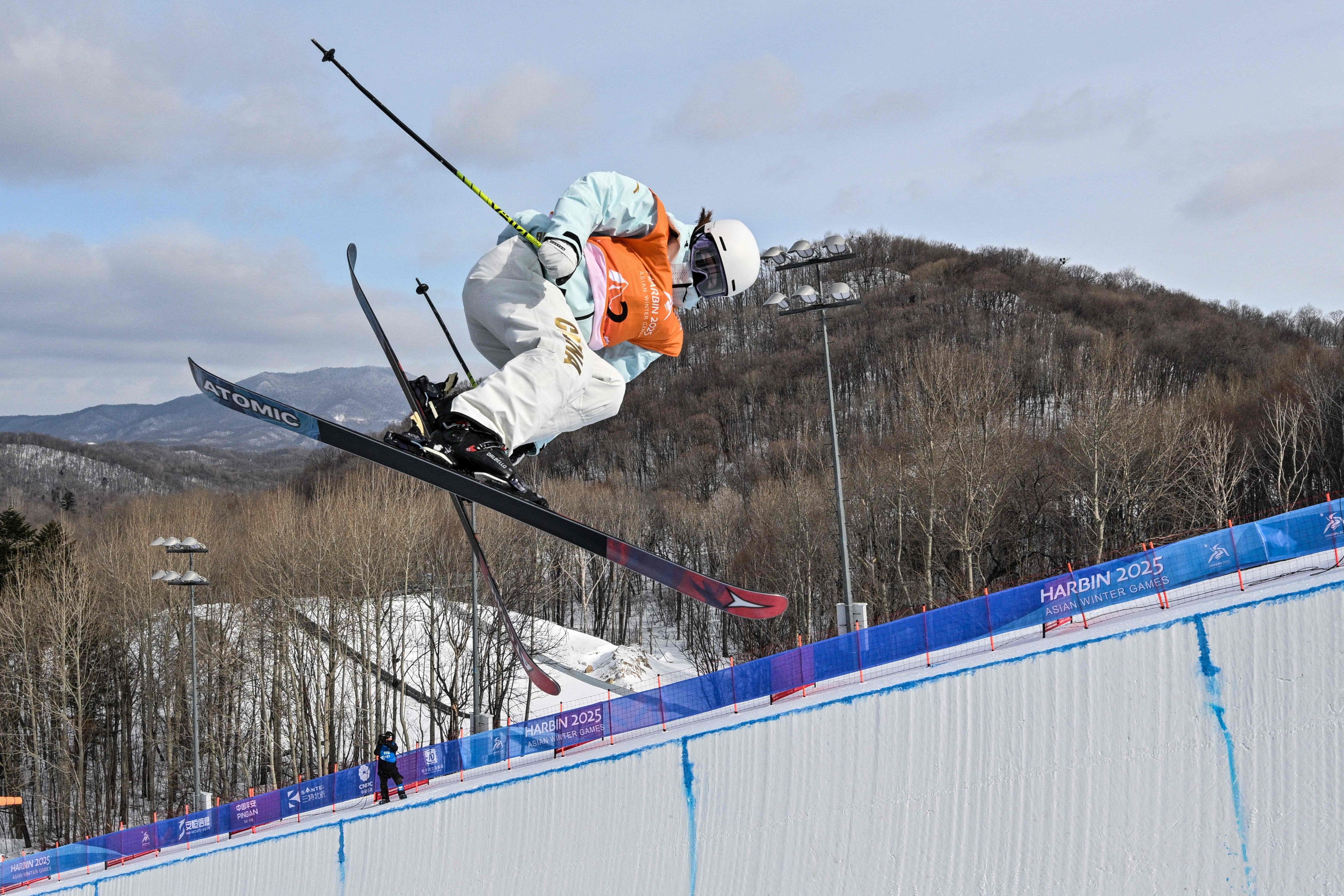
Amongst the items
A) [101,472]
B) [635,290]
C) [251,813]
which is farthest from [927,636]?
[101,472]

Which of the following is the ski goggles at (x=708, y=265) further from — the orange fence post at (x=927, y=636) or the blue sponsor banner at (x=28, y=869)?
the blue sponsor banner at (x=28, y=869)

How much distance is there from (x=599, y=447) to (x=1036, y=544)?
39023 millimetres

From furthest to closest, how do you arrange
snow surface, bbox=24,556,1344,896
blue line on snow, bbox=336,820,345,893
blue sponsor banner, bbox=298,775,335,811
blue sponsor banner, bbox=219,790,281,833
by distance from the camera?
1. blue sponsor banner, bbox=219,790,281,833
2. blue sponsor banner, bbox=298,775,335,811
3. blue line on snow, bbox=336,820,345,893
4. snow surface, bbox=24,556,1344,896

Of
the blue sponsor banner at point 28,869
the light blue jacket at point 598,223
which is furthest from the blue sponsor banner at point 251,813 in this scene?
the light blue jacket at point 598,223

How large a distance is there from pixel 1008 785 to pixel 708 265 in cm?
396

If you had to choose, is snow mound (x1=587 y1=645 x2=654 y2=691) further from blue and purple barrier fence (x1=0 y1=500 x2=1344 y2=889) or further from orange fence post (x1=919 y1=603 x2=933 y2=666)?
orange fence post (x1=919 y1=603 x2=933 y2=666)

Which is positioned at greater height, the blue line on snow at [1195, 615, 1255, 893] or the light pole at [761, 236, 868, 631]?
the light pole at [761, 236, 868, 631]

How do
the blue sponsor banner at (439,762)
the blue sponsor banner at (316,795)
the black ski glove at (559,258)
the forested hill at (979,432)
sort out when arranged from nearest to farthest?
the black ski glove at (559,258)
the blue sponsor banner at (439,762)
the blue sponsor banner at (316,795)
the forested hill at (979,432)

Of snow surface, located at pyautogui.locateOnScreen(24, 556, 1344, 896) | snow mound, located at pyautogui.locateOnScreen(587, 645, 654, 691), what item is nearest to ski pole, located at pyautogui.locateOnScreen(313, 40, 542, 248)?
snow surface, located at pyautogui.locateOnScreen(24, 556, 1344, 896)

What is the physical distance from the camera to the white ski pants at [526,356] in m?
3.31

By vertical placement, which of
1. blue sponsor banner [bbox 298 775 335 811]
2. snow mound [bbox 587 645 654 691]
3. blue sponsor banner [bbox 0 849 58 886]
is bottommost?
snow mound [bbox 587 645 654 691]

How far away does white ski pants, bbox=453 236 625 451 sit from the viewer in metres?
3.31

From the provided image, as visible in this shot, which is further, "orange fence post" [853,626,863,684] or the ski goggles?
"orange fence post" [853,626,863,684]

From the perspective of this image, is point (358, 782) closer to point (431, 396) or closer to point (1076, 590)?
point (1076, 590)
